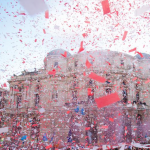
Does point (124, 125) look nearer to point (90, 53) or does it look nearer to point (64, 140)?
point (64, 140)

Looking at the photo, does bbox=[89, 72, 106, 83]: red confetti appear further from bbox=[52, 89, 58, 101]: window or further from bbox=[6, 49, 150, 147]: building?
bbox=[52, 89, 58, 101]: window

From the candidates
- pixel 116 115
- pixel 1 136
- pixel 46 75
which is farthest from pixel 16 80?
pixel 116 115

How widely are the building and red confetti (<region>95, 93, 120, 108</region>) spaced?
480mm

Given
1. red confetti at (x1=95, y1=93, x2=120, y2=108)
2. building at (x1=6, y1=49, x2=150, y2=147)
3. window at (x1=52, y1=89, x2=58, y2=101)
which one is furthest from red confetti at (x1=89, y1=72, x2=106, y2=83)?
window at (x1=52, y1=89, x2=58, y2=101)

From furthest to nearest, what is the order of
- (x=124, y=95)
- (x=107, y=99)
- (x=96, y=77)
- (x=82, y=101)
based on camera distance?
(x=96, y=77) → (x=124, y=95) → (x=107, y=99) → (x=82, y=101)

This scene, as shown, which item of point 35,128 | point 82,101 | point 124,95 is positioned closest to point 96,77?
point 82,101

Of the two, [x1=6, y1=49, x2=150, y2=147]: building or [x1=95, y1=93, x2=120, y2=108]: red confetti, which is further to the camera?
[x1=6, y1=49, x2=150, y2=147]: building

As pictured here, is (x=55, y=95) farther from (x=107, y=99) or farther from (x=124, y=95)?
(x=124, y=95)

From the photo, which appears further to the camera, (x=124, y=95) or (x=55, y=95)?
(x=55, y=95)

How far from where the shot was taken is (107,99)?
19.6 meters

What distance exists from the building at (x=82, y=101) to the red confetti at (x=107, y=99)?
0.48m

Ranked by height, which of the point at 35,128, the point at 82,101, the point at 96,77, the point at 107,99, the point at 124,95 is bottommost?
the point at 35,128

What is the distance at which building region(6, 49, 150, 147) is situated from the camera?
18500mm

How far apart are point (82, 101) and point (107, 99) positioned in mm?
2741
